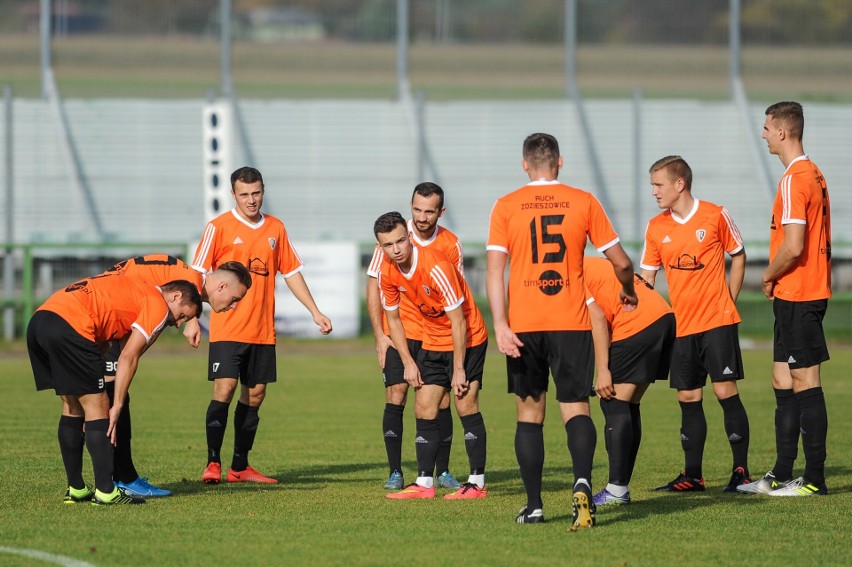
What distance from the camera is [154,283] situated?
8.44 m

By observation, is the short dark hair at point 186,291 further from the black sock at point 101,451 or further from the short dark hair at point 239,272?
the black sock at point 101,451

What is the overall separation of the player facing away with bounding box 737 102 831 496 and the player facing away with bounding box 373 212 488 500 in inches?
80.0

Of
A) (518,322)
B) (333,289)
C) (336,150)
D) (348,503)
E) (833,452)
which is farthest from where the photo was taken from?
(336,150)

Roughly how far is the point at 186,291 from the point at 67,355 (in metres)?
0.84

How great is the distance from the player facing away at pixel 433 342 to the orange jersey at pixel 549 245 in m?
0.99

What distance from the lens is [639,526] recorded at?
7.34 m

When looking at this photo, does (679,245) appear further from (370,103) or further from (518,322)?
(370,103)

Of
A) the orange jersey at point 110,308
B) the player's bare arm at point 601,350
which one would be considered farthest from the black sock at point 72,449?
the player's bare arm at point 601,350

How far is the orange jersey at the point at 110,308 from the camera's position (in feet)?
25.7

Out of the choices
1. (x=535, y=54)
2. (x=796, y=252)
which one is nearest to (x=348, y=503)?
(x=796, y=252)

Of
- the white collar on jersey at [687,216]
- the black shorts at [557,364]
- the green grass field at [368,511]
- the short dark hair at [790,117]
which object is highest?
the short dark hair at [790,117]

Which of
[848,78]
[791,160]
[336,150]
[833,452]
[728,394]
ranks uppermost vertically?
[848,78]

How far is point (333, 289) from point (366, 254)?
1.43 metres

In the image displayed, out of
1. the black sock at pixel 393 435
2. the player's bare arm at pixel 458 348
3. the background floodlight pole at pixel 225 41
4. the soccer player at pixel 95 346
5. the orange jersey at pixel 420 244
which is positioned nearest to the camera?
the soccer player at pixel 95 346
